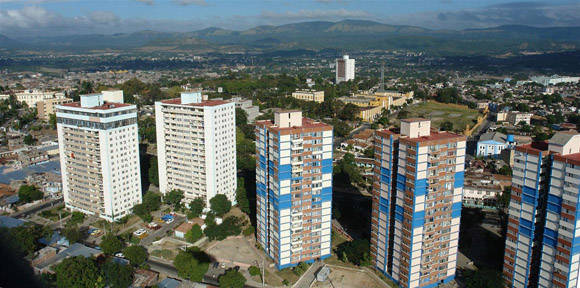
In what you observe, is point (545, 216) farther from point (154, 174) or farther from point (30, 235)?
point (154, 174)

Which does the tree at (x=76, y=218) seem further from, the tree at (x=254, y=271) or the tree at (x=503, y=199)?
the tree at (x=503, y=199)

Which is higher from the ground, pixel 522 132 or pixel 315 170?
pixel 315 170

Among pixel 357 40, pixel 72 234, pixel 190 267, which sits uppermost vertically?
pixel 357 40

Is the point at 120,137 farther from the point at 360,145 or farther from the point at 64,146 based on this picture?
the point at 360,145

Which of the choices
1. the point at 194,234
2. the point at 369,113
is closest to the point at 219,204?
the point at 194,234

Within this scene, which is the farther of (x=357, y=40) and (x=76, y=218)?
(x=357, y=40)

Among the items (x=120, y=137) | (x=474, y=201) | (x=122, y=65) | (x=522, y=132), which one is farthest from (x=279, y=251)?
(x=122, y=65)
